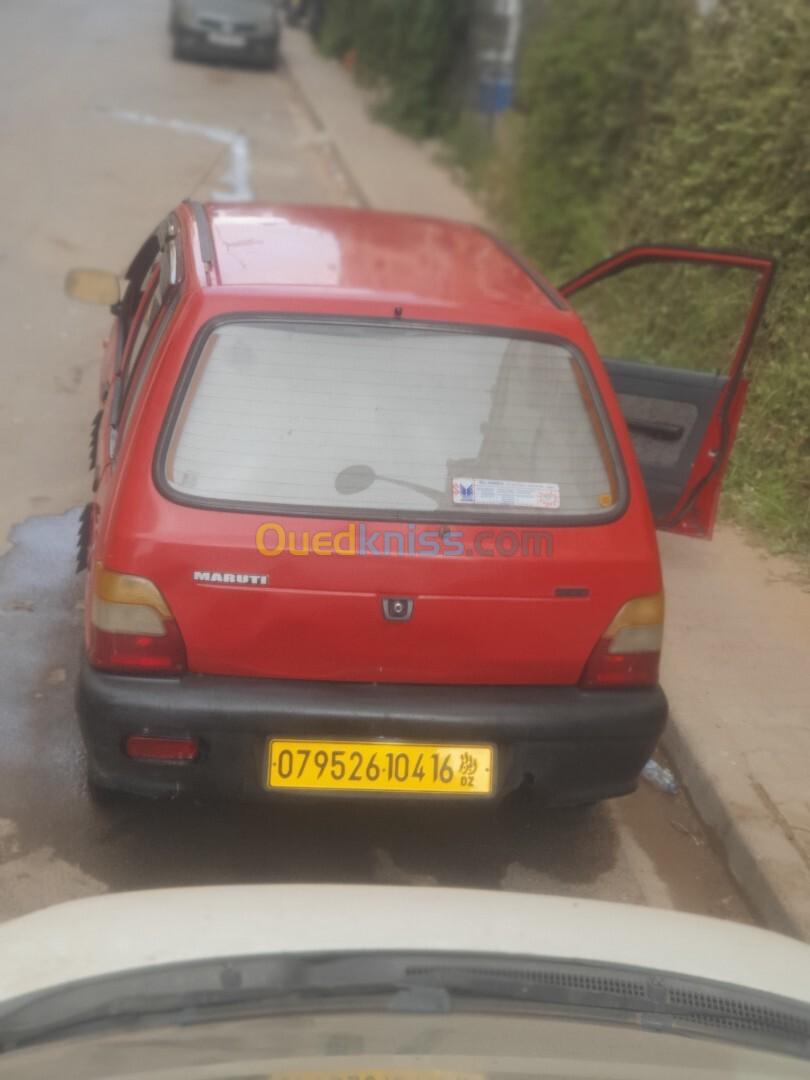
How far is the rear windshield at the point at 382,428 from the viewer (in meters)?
4.01

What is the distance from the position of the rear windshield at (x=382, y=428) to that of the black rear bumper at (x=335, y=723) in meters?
0.49

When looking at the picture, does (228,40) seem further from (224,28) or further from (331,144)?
(331,144)

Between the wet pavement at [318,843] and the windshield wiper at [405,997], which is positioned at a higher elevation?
the windshield wiper at [405,997]

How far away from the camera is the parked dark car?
25.6 metres

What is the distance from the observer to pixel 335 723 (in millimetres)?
3967

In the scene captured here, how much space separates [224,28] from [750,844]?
23611 millimetres

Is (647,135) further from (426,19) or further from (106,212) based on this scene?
(426,19)

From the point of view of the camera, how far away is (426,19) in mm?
21672

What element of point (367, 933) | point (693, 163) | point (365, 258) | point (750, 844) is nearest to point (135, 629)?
point (365, 258)

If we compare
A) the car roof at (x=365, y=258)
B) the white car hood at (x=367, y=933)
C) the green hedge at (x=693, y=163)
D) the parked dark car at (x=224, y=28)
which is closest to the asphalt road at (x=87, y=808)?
the car roof at (x=365, y=258)

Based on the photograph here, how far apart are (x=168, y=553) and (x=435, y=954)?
1831 millimetres

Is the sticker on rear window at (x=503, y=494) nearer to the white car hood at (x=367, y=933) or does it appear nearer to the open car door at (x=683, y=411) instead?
the white car hood at (x=367, y=933)

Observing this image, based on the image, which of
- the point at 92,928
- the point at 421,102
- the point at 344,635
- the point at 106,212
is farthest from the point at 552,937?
the point at 421,102

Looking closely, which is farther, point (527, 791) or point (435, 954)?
point (527, 791)
